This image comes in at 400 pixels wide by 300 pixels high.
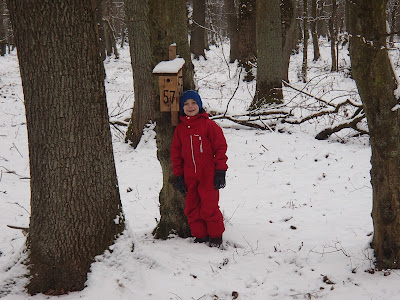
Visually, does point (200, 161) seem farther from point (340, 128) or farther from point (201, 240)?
point (340, 128)

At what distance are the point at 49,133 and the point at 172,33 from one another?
1.62m

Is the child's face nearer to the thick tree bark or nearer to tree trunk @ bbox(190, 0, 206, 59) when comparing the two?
the thick tree bark

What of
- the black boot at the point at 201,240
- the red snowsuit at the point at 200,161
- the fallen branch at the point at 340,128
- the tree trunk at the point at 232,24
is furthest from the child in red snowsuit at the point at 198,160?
the tree trunk at the point at 232,24

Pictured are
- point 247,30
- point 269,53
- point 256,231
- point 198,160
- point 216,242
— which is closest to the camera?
point 198,160

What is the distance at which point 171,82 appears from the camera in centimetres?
366

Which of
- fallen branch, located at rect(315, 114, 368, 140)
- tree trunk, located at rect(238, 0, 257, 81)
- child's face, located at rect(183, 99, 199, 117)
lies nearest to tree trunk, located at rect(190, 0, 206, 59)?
tree trunk, located at rect(238, 0, 257, 81)

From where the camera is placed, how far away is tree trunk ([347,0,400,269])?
2785 millimetres

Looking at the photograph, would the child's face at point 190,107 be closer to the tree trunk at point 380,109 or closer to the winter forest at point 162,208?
the winter forest at point 162,208

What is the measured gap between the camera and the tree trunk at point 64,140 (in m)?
2.81

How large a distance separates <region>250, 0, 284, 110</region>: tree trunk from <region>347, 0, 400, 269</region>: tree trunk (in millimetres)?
6117

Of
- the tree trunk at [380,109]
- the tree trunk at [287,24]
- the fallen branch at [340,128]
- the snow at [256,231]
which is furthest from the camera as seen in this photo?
the tree trunk at [287,24]

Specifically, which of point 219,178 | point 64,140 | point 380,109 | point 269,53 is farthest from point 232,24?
point 64,140

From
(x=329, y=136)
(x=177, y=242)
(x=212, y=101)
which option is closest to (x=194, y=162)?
(x=177, y=242)

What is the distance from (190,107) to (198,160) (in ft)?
1.82
